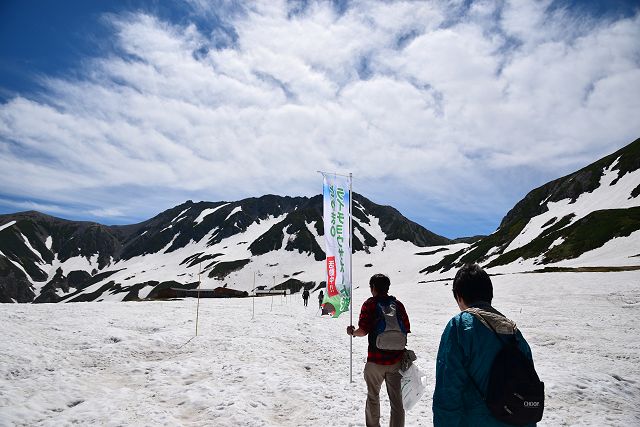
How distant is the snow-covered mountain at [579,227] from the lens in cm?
5212

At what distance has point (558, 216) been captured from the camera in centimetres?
A: 9219

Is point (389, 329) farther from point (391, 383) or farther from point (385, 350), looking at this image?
point (391, 383)

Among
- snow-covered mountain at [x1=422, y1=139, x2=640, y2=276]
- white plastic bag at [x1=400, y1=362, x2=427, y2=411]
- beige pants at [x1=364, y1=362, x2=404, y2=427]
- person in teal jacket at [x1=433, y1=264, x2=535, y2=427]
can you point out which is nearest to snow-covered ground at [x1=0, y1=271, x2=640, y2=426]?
beige pants at [x1=364, y1=362, x2=404, y2=427]

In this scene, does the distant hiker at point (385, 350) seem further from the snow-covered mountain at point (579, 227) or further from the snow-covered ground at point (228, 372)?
the snow-covered mountain at point (579, 227)

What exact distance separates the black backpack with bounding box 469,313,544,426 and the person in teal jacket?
4.9 inches

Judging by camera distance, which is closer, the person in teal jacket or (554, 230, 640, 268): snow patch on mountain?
the person in teal jacket

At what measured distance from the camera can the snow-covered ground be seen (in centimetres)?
751

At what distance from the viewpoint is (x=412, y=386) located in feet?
18.7

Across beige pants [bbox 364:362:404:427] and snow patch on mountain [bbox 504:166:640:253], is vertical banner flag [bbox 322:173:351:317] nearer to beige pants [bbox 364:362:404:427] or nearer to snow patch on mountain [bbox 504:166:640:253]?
beige pants [bbox 364:362:404:427]

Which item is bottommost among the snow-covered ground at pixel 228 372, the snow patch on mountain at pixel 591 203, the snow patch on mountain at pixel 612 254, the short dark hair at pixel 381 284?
the snow-covered ground at pixel 228 372

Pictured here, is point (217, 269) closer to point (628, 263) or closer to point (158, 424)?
point (628, 263)

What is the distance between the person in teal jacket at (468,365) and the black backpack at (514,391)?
12 cm

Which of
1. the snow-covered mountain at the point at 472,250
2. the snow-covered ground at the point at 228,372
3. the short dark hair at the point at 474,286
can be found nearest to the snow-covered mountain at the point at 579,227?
the snow-covered mountain at the point at 472,250

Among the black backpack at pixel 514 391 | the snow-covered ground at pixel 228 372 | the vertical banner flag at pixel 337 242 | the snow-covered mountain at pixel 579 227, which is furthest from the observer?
the snow-covered mountain at pixel 579 227
